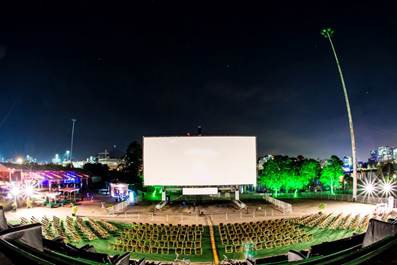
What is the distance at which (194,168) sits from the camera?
39500 mm

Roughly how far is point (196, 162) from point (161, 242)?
21736 mm

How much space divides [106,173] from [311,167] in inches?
1878

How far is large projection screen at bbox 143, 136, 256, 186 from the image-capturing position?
39469mm

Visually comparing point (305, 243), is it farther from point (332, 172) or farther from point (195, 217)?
point (332, 172)

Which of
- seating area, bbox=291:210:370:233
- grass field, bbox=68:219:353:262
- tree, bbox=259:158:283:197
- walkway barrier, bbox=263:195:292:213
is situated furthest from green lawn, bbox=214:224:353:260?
tree, bbox=259:158:283:197

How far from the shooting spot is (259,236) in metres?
18.3

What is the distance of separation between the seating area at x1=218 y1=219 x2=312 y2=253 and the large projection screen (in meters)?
18.0

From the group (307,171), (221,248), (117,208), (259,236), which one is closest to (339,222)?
(259,236)

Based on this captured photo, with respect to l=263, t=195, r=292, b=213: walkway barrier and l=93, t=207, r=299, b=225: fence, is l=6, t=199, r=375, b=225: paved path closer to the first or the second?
l=93, t=207, r=299, b=225: fence

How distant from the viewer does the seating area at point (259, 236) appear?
57.1ft

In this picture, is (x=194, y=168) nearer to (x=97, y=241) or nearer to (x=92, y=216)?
(x=92, y=216)

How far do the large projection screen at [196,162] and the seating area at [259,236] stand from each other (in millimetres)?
17955

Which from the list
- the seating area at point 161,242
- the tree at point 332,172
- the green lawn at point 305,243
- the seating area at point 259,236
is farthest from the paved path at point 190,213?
the tree at point 332,172

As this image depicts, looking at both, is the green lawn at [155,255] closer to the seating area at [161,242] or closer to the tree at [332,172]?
the seating area at [161,242]
